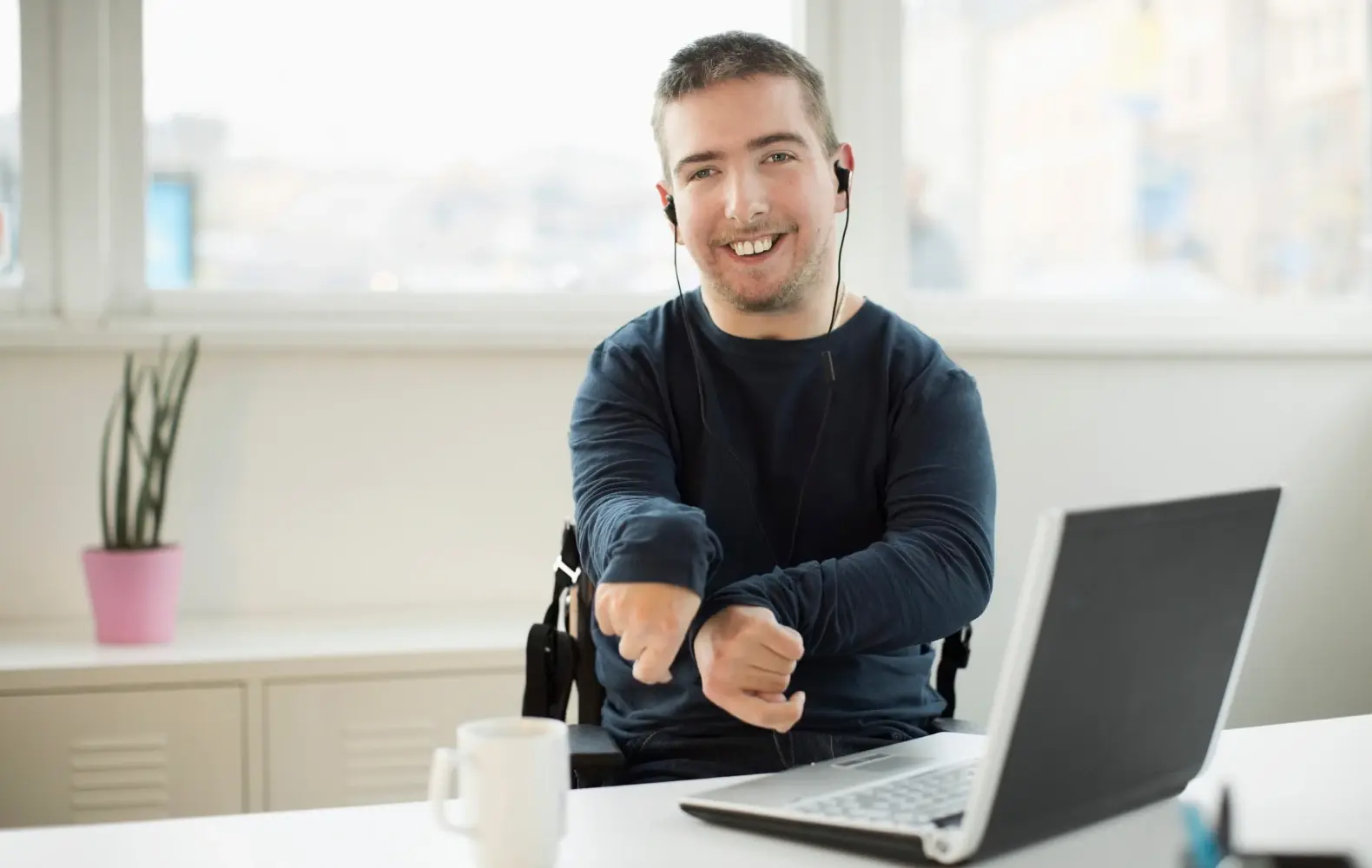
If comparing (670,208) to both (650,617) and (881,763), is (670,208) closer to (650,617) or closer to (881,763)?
(650,617)

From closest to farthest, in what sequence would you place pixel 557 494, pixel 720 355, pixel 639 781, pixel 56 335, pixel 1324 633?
pixel 639 781, pixel 720 355, pixel 56 335, pixel 557 494, pixel 1324 633

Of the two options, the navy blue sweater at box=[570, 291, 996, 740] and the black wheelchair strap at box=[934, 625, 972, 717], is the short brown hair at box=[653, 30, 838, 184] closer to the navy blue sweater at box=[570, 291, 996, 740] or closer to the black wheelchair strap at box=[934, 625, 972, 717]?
the navy blue sweater at box=[570, 291, 996, 740]

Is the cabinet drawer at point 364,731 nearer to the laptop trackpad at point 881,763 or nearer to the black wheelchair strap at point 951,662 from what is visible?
the black wheelchair strap at point 951,662

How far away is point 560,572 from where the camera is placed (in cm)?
170

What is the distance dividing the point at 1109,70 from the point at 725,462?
1.82 m

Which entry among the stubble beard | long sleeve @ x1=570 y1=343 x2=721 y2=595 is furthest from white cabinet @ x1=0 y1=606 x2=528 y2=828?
the stubble beard

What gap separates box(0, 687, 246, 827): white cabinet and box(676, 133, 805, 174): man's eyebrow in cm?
109

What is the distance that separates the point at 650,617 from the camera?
1.26 metres

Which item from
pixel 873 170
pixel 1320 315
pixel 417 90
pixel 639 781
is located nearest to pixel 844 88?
pixel 873 170

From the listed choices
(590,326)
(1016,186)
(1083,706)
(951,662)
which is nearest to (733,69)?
(951,662)

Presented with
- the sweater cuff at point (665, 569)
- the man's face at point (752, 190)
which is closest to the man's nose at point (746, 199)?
the man's face at point (752, 190)

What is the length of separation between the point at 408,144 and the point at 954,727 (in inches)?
65.3

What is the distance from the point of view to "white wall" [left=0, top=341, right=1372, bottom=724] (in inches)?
99.1

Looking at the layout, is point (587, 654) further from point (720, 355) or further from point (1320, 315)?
point (1320, 315)
